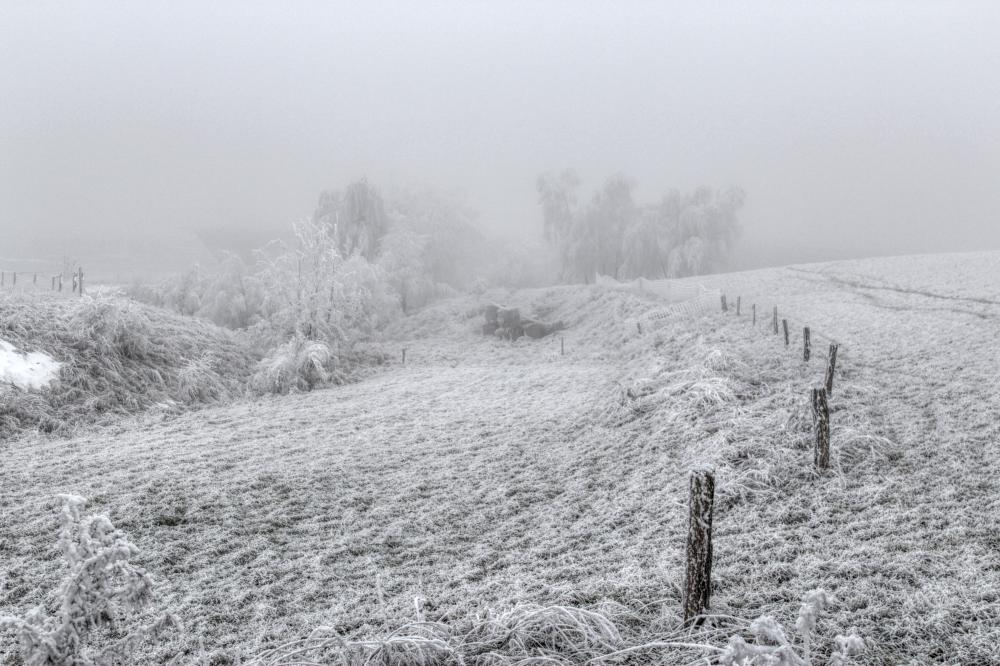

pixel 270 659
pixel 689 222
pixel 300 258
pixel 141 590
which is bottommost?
pixel 270 659

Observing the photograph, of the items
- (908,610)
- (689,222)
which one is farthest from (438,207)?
(908,610)

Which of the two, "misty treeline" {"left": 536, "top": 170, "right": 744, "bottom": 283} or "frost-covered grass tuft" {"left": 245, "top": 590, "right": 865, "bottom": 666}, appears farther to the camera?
"misty treeline" {"left": 536, "top": 170, "right": 744, "bottom": 283}

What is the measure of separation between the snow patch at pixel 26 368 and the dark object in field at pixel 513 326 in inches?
910

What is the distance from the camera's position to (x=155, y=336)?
22344 mm

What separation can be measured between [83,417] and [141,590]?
50.8ft

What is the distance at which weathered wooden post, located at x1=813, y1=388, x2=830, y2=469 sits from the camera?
9.28 meters

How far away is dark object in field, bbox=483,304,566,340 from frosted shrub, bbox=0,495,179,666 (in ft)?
103

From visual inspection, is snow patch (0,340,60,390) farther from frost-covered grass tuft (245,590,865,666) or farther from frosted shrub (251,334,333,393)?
frost-covered grass tuft (245,590,865,666)

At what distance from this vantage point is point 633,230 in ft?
179

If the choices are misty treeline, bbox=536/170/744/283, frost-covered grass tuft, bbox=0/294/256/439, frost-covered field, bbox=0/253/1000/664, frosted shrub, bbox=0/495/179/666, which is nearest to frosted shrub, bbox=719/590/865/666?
frost-covered field, bbox=0/253/1000/664

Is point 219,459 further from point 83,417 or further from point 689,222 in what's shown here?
point 689,222

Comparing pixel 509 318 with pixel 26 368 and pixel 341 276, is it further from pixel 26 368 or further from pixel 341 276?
pixel 26 368

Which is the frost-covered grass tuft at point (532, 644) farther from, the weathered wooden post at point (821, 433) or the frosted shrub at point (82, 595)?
the weathered wooden post at point (821, 433)

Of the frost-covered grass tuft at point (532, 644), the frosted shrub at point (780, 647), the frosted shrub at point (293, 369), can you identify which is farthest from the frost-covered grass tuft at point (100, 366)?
the frosted shrub at point (780, 647)
